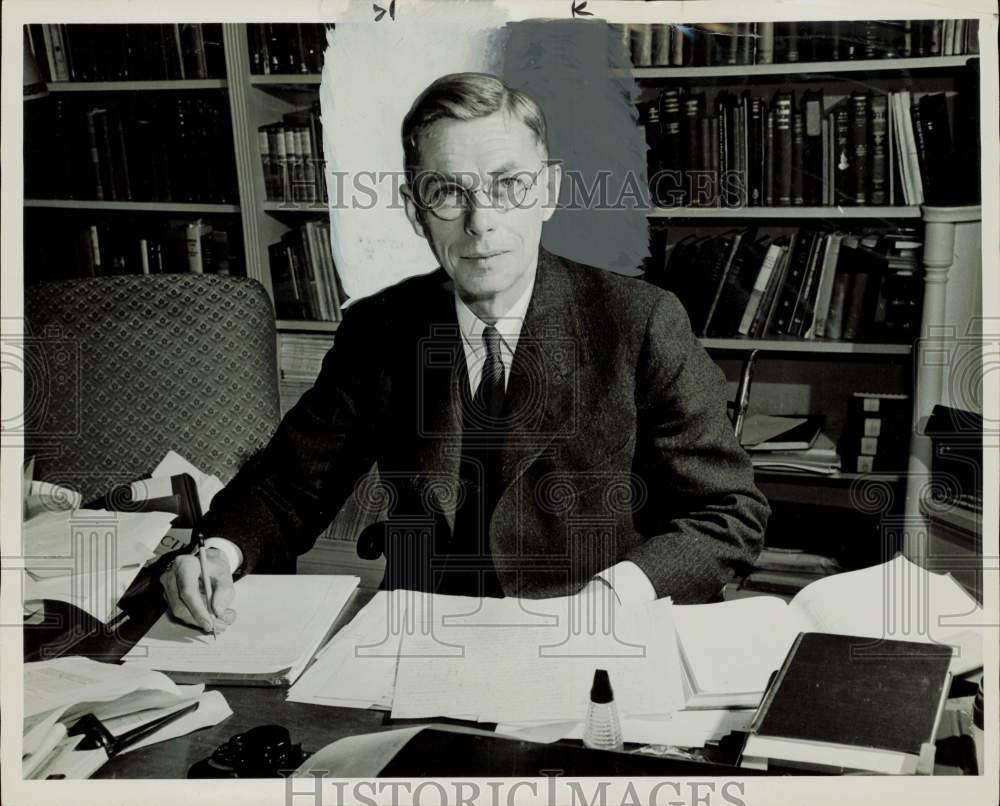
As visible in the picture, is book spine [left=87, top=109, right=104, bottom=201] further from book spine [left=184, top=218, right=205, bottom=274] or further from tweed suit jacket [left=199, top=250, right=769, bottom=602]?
tweed suit jacket [left=199, top=250, right=769, bottom=602]

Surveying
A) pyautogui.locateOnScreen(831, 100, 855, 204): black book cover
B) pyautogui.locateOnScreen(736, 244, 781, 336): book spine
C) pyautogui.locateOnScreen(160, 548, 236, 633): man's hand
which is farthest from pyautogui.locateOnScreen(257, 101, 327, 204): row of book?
pyautogui.locateOnScreen(831, 100, 855, 204): black book cover

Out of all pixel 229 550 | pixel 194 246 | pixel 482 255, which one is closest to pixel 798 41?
pixel 482 255

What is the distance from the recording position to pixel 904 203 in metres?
1.41

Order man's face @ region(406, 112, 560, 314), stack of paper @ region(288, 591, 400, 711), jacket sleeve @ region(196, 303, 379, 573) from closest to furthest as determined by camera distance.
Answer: stack of paper @ region(288, 591, 400, 711) → man's face @ region(406, 112, 560, 314) → jacket sleeve @ region(196, 303, 379, 573)

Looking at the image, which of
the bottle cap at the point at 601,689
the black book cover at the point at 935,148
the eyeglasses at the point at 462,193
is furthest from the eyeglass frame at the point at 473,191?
the bottle cap at the point at 601,689

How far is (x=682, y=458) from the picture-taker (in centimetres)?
135

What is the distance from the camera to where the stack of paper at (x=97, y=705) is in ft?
3.84

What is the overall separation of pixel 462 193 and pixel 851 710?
87 cm

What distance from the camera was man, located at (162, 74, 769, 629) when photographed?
4.38 feet

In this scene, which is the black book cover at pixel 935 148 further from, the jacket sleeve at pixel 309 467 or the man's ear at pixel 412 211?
the jacket sleeve at pixel 309 467

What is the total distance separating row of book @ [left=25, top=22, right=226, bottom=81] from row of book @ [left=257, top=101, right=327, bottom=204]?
5.0 inches

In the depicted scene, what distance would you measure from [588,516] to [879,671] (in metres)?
0.44

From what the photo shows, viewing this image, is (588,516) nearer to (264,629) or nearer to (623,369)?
(623,369)

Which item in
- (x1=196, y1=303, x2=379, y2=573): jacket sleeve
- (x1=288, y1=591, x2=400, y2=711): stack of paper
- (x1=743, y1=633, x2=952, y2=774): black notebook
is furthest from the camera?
(x1=196, y1=303, x2=379, y2=573): jacket sleeve
